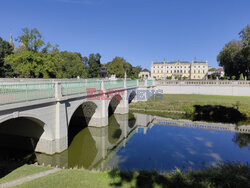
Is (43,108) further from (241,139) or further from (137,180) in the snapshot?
(241,139)

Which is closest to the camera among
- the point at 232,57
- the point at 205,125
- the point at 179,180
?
the point at 179,180

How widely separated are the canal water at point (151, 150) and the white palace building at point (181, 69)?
262 ft

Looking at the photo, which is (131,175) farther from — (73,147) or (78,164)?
(73,147)

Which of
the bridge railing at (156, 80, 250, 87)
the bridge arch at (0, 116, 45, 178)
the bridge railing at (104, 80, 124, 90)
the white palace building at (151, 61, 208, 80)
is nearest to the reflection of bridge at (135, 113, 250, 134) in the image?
the bridge railing at (104, 80, 124, 90)

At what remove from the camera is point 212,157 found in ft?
37.4

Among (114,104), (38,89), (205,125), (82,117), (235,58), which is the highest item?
(235,58)

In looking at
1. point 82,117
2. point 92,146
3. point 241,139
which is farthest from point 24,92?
point 241,139

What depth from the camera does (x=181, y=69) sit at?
96812mm

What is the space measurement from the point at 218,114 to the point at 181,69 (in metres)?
79.0

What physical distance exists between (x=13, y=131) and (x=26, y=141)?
4.76 feet

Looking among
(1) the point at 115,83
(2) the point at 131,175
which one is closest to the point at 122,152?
(2) the point at 131,175

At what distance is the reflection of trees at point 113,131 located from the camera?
15199 mm

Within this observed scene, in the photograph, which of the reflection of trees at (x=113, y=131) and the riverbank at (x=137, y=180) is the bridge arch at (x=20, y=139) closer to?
the riverbank at (x=137, y=180)

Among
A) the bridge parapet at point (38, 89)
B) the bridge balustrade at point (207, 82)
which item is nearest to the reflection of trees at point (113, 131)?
the bridge parapet at point (38, 89)
